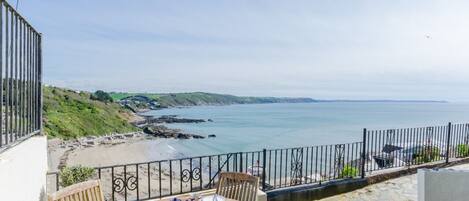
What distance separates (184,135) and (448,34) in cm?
4096

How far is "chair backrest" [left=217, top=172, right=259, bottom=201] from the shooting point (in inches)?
150

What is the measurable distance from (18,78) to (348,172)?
618 centimetres

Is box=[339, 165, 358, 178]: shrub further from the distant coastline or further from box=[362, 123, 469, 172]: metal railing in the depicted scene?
the distant coastline

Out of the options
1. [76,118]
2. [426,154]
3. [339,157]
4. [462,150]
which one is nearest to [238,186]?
[339,157]

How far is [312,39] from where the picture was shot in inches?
500

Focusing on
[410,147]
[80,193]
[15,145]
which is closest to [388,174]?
[410,147]

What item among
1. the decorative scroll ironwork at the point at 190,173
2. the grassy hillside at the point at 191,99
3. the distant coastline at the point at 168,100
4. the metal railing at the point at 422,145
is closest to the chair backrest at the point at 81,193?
the decorative scroll ironwork at the point at 190,173

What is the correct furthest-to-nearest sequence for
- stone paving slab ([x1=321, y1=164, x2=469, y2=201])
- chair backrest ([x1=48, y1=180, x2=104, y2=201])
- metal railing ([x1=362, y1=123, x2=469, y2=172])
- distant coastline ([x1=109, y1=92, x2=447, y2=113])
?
1. distant coastline ([x1=109, y1=92, x2=447, y2=113])
2. metal railing ([x1=362, y1=123, x2=469, y2=172])
3. stone paving slab ([x1=321, y1=164, x2=469, y2=201])
4. chair backrest ([x1=48, y1=180, x2=104, y2=201])

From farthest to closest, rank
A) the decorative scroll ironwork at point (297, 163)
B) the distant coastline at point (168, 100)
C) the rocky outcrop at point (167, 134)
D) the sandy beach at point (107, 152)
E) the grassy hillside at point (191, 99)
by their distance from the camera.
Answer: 1. the grassy hillside at point (191, 99)
2. the distant coastline at point (168, 100)
3. the rocky outcrop at point (167, 134)
4. the sandy beach at point (107, 152)
5. the decorative scroll ironwork at point (297, 163)

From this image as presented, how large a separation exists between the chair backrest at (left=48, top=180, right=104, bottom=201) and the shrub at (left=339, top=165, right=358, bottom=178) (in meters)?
4.82

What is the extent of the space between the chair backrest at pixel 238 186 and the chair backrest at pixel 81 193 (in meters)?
1.29

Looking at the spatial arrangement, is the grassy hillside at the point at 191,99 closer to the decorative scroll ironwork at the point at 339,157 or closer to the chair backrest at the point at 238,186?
the decorative scroll ironwork at the point at 339,157

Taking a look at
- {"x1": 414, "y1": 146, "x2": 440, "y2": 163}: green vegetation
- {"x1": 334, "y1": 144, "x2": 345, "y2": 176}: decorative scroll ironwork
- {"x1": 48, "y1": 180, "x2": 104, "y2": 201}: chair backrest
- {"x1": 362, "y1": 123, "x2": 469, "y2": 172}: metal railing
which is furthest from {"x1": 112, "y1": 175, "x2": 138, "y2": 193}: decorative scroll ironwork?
{"x1": 414, "y1": 146, "x2": 440, "y2": 163}: green vegetation

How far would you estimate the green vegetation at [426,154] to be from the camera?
8097 mm
